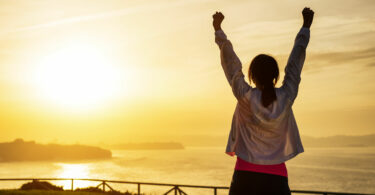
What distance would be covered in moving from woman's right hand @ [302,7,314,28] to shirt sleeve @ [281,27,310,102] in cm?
8

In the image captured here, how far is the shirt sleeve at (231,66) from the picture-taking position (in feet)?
7.75

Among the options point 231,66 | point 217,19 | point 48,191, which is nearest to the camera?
point 231,66

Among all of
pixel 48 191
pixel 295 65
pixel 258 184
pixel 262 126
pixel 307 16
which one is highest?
pixel 307 16

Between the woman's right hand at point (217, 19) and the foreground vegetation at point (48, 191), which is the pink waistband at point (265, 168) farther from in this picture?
the foreground vegetation at point (48, 191)

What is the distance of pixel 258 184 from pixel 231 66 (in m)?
0.69

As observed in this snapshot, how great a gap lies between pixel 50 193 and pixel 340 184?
104 meters

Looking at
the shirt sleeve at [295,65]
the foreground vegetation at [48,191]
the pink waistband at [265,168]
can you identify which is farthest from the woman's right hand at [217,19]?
the foreground vegetation at [48,191]

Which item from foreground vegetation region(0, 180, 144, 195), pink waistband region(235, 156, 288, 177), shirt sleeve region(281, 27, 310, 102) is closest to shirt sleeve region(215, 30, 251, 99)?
shirt sleeve region(281, 27, 310, 102)

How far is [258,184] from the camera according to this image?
2303 mm

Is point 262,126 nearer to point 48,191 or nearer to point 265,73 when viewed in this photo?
point 265,73

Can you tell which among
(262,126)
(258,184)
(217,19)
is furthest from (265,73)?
(258,184)

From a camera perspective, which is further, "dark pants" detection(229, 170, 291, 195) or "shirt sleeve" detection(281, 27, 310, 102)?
Answer: "shirt sleeve" detection(281, 27, 310, 102)

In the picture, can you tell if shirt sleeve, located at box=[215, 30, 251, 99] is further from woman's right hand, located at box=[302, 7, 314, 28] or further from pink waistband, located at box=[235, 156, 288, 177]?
woman's right hand, located at box=[302, 7, 314, 28]

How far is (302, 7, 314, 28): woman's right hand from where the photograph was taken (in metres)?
2.59
